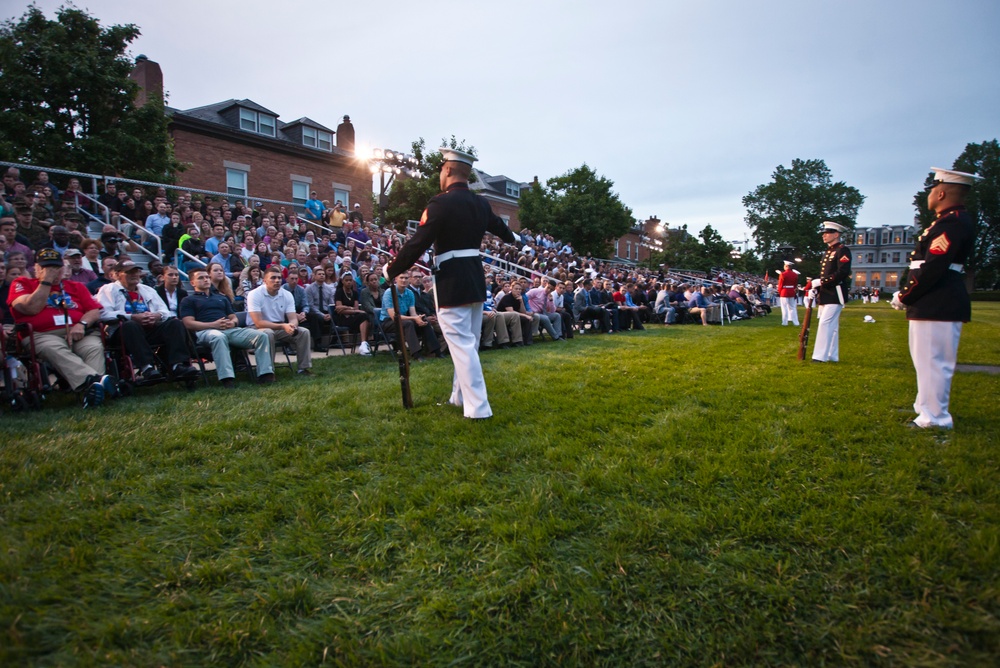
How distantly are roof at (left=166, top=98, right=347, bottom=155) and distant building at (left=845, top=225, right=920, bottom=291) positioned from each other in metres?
98.7

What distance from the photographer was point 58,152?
52.2 feet

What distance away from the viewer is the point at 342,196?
28016 millimetres

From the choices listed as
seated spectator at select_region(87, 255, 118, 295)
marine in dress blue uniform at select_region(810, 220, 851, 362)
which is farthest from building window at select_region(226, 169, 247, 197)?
marine in dress blue uniform at select_region(810, 220, 851, 362)

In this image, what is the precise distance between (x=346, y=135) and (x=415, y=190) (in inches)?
230

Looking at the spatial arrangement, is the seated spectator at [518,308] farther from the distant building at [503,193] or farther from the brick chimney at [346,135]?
the distant building at [503,193]

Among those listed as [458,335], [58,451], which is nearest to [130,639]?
[58,451]

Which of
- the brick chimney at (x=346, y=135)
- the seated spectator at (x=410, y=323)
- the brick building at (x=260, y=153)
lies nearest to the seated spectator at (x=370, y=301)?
the seated spectator at (x=410, y=323)

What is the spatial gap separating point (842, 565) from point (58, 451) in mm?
4741

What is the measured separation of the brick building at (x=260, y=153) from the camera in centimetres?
2175

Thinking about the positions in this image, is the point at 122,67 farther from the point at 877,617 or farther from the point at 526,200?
the point at 526,200

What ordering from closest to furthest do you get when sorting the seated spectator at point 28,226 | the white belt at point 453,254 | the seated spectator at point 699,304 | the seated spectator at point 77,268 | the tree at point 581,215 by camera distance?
the white belt at point 453,254 < the seated spectator at point 77,268 < the seated spectator at point 28,226 < the seated spectator at point 699,304 < the tree at point 581,215

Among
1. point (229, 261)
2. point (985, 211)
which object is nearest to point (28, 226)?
point (229, 261)

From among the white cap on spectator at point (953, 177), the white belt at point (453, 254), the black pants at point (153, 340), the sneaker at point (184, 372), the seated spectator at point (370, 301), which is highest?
the white cap on spectator at point (953, 177)

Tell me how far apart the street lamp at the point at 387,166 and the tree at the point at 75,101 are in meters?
12.3
